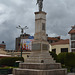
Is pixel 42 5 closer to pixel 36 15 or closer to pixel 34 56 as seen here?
pixel 36 15

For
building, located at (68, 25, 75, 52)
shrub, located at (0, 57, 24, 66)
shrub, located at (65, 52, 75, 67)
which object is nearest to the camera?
shrub, located at (0, 57, 24, 66)

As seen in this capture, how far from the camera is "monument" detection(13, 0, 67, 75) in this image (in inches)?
627

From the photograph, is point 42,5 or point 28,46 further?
point 28,46

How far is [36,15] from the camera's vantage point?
18.9 m

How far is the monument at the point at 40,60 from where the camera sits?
627 inches

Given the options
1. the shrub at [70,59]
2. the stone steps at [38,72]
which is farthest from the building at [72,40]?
the stone steps at [38,72]

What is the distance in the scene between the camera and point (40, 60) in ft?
55.9

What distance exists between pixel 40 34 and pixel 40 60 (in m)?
2.84

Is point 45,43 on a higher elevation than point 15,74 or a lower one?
higher

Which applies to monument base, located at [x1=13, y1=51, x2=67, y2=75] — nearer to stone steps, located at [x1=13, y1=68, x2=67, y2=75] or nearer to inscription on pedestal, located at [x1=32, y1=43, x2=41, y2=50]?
stone steps, located at [x1=13, y1=68, x2=67, y2=75]

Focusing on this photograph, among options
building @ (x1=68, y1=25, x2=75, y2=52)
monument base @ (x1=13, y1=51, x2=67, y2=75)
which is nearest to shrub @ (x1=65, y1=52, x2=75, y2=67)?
building @ (x1=68, y1=25, x2=75, y2=52)

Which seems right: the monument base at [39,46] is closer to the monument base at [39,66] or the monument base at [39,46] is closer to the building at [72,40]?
the monument base at [39,66]

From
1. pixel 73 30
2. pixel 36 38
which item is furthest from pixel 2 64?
pixel 73 30

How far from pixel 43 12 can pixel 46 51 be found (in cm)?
420
